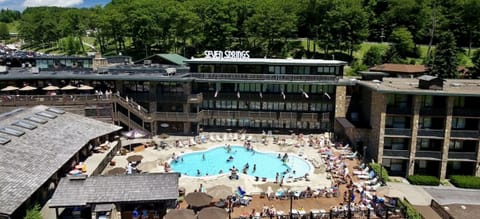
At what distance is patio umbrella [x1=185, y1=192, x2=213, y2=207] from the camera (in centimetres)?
2736

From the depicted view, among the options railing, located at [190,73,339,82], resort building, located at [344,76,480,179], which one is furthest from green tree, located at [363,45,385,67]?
resort building, located at [344,76,480,179]

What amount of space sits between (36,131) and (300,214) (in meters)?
25.0

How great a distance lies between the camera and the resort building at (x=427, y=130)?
38750mm

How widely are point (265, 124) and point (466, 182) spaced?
25512 millimetres

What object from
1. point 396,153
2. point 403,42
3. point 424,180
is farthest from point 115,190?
point 403,42

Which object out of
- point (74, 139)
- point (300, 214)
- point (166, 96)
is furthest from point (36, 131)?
point (300, 214)

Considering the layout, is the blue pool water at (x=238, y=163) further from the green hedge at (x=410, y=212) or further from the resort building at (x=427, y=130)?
the green hedge at (x=410, y=212)

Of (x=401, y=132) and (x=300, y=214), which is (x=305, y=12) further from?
(x=300, y=214)

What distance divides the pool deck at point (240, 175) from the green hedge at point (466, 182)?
1348cm

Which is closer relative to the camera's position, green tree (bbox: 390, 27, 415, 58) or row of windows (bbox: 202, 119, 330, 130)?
row of windows (bbox: 202, 119, 330, 130)

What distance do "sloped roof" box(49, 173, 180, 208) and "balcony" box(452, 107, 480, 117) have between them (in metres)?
29.9

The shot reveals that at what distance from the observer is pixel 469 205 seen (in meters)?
32.7

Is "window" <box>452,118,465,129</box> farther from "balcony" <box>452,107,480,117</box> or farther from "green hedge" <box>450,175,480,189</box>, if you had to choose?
"green hedge" <box>450,175,480,189</box>

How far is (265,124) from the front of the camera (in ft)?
174
